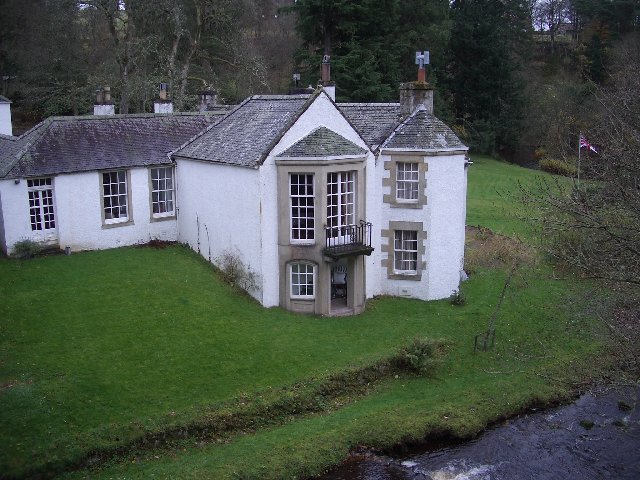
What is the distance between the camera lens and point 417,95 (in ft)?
84.6

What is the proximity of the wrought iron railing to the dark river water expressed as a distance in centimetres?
773

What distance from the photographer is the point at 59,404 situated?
1606 centimetres

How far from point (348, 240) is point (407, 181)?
356cm

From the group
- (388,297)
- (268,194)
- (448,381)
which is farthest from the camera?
(388,297)

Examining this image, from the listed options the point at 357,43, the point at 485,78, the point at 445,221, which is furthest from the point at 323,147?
the point at 485,78

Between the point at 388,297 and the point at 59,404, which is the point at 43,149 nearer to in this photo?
the point at 59,404

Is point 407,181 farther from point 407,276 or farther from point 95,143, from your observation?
point 95,143

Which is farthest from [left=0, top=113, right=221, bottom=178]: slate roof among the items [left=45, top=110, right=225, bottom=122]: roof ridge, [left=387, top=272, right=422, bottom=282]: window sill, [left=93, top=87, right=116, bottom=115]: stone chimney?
[left=387, top=272, right=422, bottom=282]: window sill

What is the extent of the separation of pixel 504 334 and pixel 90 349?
14.1m

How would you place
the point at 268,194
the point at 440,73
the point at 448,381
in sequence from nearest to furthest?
the point at 448,381 → the point at 268,194 → the point at 440,73

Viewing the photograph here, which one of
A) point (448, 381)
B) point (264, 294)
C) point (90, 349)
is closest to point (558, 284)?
point (448, 381)

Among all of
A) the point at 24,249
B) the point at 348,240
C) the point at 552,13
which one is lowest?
the point at 24,249

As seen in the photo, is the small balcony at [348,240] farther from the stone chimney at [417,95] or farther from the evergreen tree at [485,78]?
the evergreen tree at [485,78]

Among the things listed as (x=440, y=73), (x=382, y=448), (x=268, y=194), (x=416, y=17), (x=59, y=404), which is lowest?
(x=382, y=448)
